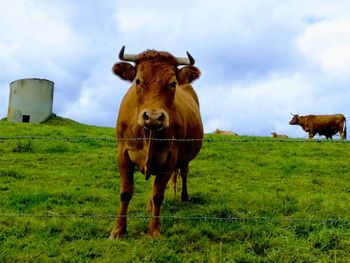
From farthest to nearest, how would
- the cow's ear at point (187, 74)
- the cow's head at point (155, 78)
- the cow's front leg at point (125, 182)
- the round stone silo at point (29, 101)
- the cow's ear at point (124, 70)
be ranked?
the round stone silo at point (29, 101), the cow's ear at point (187, 74), the cow's ear at point (124, 70), the cow's front leg at point (125, 182), the cow's head at point (155, 78)

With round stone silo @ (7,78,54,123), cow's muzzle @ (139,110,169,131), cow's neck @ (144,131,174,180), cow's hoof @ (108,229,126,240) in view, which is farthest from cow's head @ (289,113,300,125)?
cow's muzzle @ (139,110,169,131)

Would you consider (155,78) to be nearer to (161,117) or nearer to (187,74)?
(161,117)

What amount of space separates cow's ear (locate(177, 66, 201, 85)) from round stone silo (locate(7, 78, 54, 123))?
82.5 ft

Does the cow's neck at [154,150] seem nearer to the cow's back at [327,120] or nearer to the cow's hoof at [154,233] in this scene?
the cow's hoof at [154,233]

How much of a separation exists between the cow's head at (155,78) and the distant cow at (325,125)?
23571 millimetres

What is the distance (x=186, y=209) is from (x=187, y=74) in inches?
87.6

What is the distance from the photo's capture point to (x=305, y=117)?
29562 mm

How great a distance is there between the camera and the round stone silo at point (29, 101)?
29.8m

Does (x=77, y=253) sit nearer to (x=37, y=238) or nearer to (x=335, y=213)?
(x=37, y=238)

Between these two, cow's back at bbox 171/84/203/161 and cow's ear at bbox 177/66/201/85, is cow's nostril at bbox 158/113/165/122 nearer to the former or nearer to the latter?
cow's back at bbox 171/84/203/161

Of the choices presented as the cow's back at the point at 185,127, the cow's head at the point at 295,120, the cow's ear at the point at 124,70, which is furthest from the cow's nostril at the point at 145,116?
the cow's head at the point at 295,120

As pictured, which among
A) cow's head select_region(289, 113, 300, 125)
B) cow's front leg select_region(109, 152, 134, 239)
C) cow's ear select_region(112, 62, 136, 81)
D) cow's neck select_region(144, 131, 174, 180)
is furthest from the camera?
cow's head select_region(289, 113, 300, 125)

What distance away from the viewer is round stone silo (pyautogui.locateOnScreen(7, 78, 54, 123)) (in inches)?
1175

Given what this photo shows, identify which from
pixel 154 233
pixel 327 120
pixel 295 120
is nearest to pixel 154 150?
pixel 154 233
